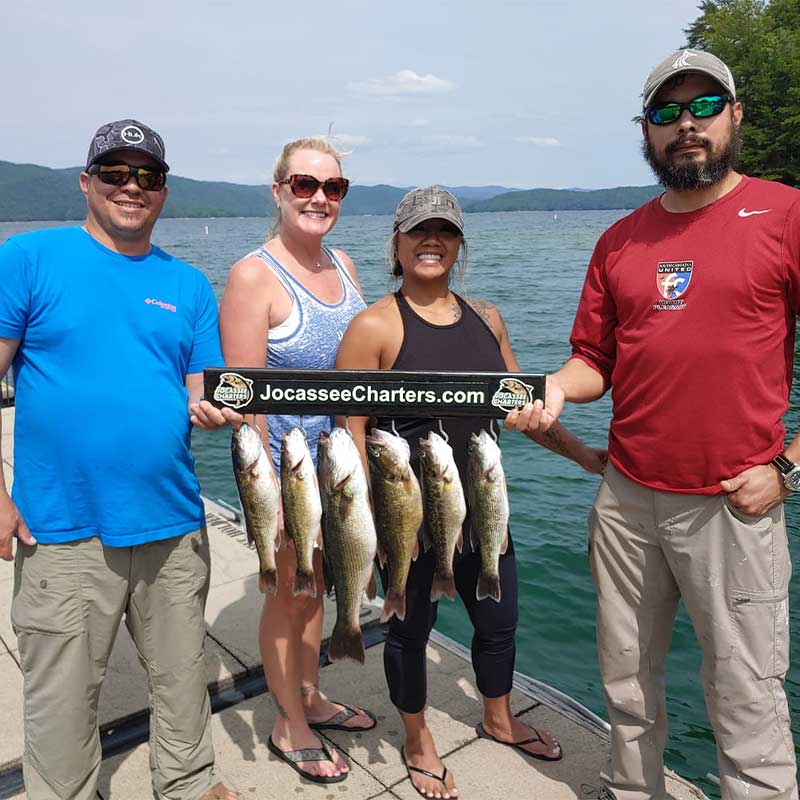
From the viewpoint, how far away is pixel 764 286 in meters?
2.88

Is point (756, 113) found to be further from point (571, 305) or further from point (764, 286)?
point (764, 286)

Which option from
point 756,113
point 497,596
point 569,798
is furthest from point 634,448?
point 756,113

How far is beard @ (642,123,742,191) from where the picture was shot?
2.98 meters

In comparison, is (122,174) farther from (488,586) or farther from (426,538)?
(488,586)

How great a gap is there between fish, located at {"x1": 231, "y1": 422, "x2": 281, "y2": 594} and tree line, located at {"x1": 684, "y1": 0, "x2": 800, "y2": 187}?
38.4 meters

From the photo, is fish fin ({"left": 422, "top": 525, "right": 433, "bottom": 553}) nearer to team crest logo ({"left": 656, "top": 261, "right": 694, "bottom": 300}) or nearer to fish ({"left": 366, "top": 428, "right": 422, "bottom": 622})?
fish ({"left": 366, "top": 428, "right": 422, "bottom": 622})

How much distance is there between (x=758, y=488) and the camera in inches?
114

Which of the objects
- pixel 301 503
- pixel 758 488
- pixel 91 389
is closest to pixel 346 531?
pixel 301 503

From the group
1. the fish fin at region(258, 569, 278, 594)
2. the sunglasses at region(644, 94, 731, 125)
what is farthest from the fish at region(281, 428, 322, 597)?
the sunglasses at region(644, 94, 731, 125)

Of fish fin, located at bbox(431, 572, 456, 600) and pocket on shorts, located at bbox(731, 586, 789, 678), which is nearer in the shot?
pocket on shorts, located at bbox(731, 586, 789, 678)

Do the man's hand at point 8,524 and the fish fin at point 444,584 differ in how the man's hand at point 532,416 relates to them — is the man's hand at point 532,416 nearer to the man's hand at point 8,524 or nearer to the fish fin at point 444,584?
the fish fin at point 444,584

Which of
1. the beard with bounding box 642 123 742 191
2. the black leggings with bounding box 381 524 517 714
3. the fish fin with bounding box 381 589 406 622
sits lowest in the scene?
the black leggings with bounding box 381 524 517 714

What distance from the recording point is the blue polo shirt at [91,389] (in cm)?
292

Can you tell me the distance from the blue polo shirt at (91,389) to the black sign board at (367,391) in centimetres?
37
